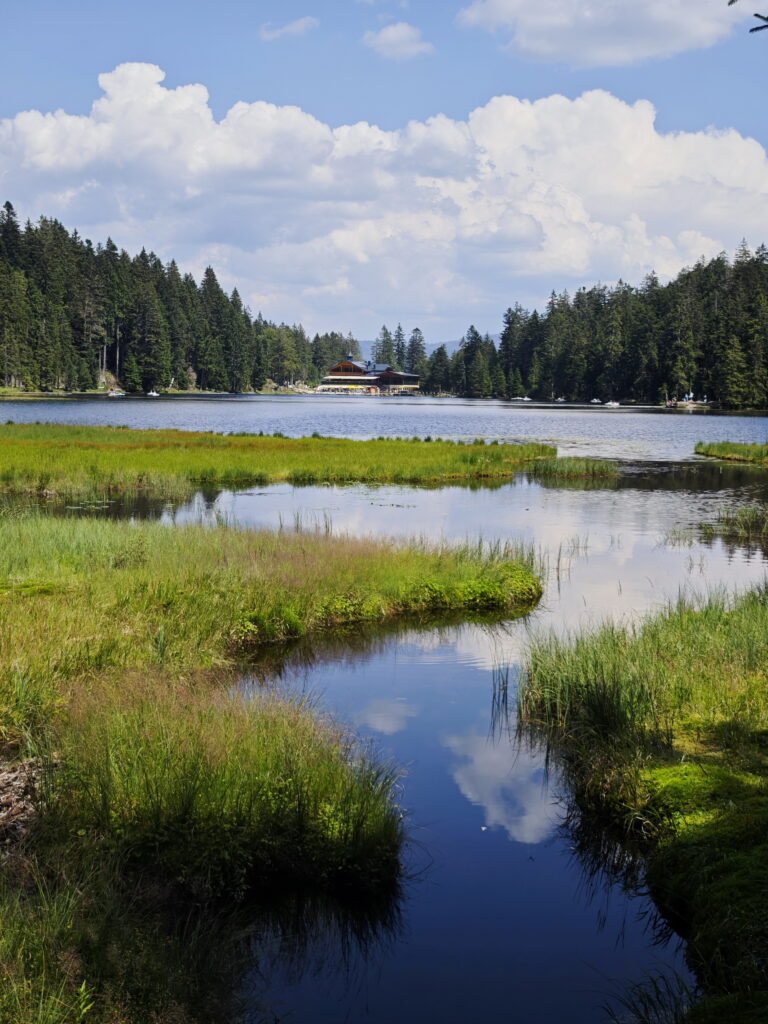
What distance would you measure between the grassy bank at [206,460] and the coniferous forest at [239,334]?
259ft

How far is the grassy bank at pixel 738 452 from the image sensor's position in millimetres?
48469

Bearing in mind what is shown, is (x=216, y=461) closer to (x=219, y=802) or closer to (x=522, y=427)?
(x=219, y=802)

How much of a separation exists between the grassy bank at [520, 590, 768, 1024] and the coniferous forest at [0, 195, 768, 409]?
111214 mm

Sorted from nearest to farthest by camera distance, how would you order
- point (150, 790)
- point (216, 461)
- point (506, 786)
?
Result: 1. point (150, 790)
2. point (506, 786)
3. point (216, 461)

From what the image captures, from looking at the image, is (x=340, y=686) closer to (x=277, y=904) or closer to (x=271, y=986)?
(x=277, y=904)

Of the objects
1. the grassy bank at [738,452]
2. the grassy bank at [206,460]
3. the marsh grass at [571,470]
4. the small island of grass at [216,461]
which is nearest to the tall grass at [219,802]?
the small island of grass at [216,461]

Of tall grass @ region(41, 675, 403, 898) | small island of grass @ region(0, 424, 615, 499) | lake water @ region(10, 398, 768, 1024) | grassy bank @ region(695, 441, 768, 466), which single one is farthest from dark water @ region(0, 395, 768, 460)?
tall grass @ region(41, 675, 403, 898)

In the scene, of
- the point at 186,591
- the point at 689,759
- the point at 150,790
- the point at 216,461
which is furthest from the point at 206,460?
the point at 150,790

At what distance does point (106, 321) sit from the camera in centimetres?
14025

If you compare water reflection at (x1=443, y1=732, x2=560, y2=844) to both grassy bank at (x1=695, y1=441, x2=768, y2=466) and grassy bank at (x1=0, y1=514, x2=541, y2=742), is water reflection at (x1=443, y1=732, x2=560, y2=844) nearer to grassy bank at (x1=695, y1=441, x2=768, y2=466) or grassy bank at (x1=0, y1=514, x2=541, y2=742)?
grassy bank at (x1=0, y1=514, x2=541, y2=742)

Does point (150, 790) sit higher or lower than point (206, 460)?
lower

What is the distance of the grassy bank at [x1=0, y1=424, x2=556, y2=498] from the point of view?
31.1 metres

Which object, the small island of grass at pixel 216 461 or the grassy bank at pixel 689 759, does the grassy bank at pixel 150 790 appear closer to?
the grassy bank at pixel 689 759

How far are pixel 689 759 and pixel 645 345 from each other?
13390 cm
